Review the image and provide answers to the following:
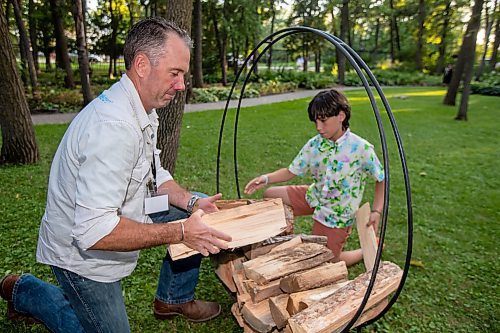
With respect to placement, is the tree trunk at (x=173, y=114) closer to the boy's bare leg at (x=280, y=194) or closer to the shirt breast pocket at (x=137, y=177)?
the boy's bare leg at (x=280, y=194)

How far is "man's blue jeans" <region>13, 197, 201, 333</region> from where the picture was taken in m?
1.84

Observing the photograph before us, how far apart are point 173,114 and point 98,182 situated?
8.09 ft

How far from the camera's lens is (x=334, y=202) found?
300 cm

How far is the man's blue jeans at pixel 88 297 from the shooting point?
1842 mm

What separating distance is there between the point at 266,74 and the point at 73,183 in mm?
18363

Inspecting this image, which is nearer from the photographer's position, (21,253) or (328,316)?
(328,316)

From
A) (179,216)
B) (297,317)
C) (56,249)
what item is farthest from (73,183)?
A: (297,317)

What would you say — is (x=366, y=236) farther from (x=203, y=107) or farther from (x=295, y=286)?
(x=203, y=107)

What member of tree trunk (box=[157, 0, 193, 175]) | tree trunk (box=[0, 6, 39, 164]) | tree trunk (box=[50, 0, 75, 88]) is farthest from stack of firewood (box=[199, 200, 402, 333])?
tree trunk (box=[50, 0, 75, 88])

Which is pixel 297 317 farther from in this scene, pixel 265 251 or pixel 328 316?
pixel 265 251

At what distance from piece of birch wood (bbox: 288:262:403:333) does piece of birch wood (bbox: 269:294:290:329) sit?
20cm

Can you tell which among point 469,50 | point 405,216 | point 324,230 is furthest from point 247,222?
point 469,50

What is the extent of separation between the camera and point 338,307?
1.91 m

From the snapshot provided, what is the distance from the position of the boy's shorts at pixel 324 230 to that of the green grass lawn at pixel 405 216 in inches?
15.8
